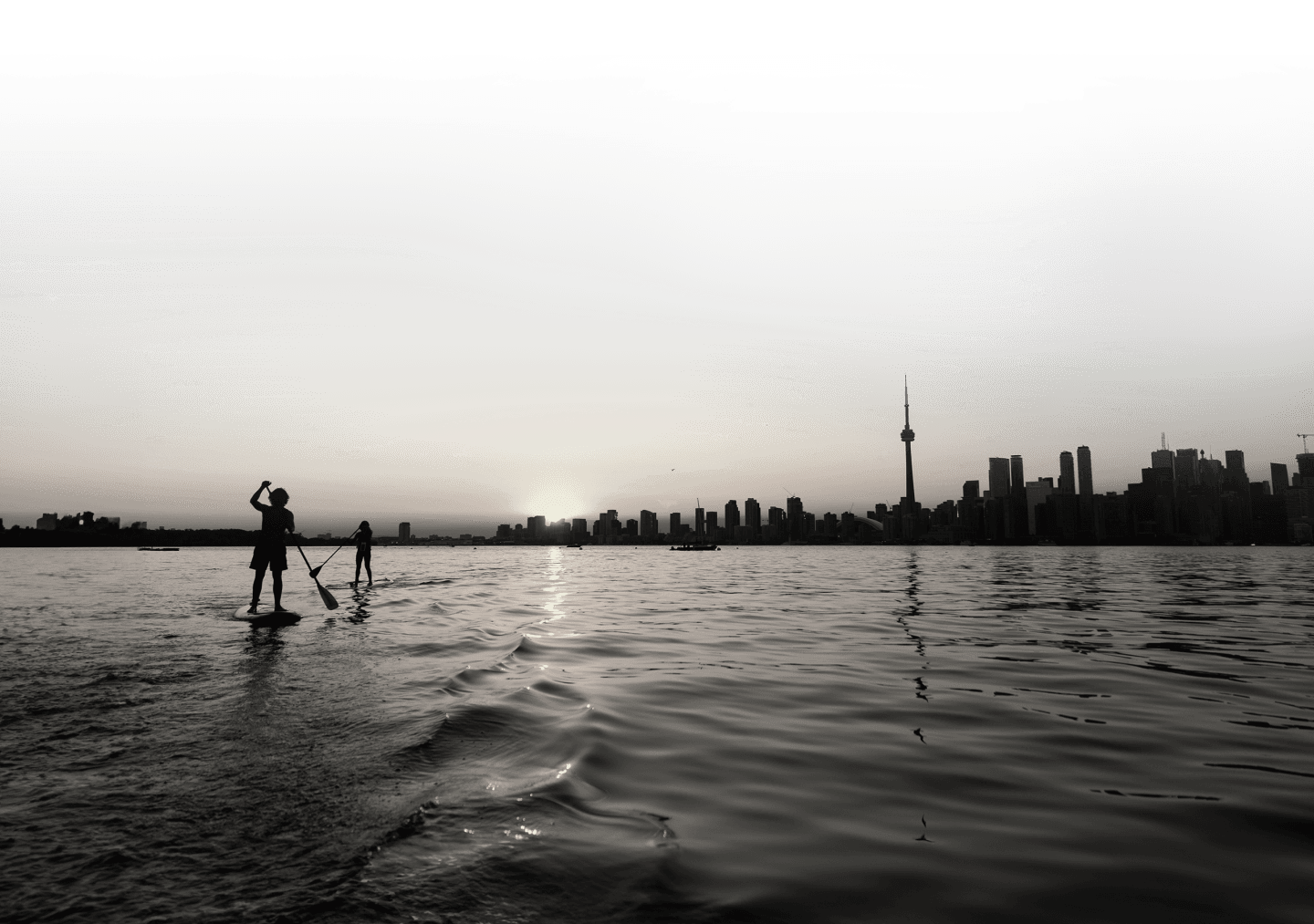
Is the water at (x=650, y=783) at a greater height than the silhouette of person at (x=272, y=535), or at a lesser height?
lesser

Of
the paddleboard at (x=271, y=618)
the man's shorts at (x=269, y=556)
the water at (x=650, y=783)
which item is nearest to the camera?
the water at (x=650, y=783)

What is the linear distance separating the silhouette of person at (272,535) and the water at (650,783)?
397cm

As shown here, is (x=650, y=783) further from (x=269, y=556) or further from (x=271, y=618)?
(x=269, y=556)

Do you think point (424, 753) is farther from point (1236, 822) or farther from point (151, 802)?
point (1236, 822)

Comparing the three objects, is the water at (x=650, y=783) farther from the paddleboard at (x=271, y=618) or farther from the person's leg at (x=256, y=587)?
the person's leg at (x=256, y=587)

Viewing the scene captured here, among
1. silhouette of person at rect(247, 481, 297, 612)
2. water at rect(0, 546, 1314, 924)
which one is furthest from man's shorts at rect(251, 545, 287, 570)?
water at rect(0, 546, 1314, 924)

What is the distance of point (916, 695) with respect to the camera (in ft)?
26.6

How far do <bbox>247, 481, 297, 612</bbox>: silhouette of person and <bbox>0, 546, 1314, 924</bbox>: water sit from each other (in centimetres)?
397

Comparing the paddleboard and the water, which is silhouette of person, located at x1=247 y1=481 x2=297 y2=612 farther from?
the water

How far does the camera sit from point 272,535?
51.2 feet

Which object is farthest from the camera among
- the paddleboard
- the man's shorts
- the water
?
the man's shorts

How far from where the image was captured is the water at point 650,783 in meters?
3.25

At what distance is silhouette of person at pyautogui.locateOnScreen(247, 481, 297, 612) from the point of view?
15547 mm

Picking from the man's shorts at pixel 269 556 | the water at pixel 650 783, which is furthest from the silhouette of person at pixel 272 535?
the water at pixel 650 783
